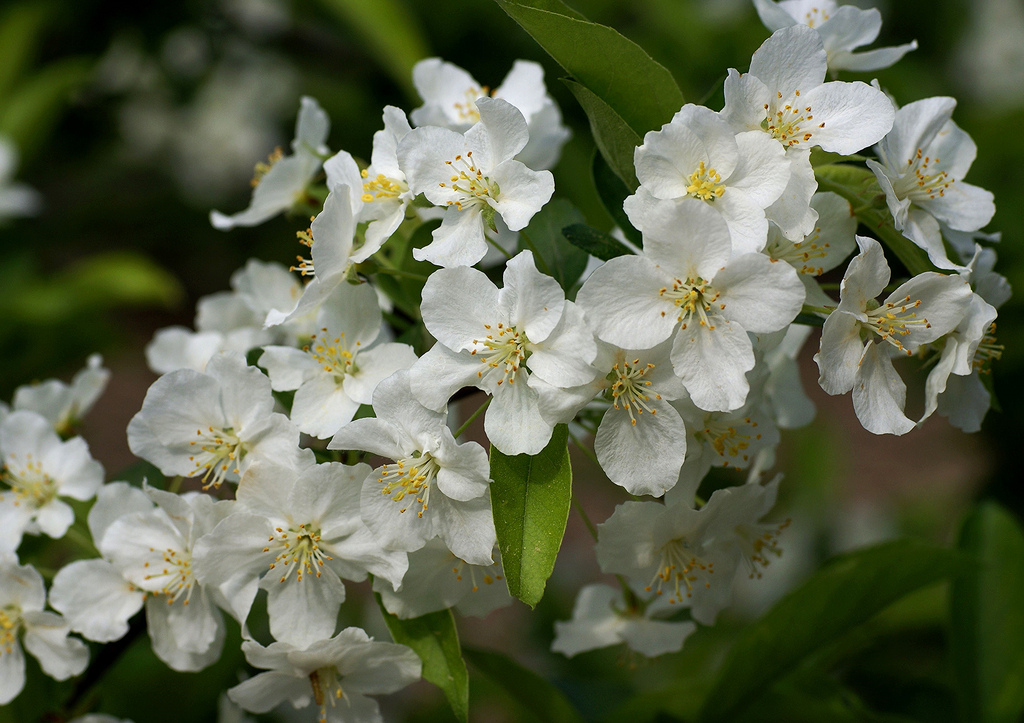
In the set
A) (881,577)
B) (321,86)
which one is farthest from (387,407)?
(321,86)

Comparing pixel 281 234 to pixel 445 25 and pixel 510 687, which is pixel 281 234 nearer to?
pixel 445 25

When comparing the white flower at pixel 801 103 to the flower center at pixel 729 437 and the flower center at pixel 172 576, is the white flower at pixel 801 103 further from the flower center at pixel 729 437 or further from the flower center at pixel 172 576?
the flower center at pixel 172 576

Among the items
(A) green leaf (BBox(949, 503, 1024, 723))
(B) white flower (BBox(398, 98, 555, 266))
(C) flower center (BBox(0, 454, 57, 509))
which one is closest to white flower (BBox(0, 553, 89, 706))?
(C) flower center (BBox(0, 454, 57, 509))

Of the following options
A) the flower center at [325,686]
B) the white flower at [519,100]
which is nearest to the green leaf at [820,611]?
the flower center at [325,686]

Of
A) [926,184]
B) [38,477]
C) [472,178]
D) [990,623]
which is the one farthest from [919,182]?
[38,477]

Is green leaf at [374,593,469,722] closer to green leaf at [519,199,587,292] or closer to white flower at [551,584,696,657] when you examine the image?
white flower at [551,584,696,657]

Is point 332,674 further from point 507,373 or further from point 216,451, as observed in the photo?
point 507,373
